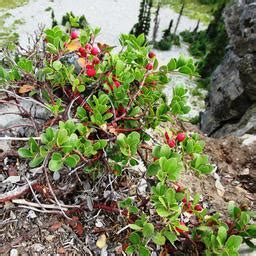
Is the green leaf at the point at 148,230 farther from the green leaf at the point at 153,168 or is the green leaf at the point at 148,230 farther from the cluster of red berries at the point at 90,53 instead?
the cluster of red berries at the point at 90,53

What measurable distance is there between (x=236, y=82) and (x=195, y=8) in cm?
3940

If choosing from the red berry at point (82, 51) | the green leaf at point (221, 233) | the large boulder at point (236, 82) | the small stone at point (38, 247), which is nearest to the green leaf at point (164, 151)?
the green leaf at point (221, 233)

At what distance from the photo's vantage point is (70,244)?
3.00 m

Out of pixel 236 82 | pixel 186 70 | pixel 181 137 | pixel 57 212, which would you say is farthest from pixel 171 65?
pixel 236 82

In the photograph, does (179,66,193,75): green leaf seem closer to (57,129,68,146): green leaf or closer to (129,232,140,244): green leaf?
(57,129,68,146): green leaf

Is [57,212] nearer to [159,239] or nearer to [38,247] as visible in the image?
[38,247]

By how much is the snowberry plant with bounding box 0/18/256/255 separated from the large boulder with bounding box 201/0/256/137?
10.7m

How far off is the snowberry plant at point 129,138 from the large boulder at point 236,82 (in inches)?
421

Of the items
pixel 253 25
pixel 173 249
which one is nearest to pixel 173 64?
pixel 173 249

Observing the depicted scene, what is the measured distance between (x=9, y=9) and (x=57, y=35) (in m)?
46.0

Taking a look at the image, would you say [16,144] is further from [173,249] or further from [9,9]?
[9,9]

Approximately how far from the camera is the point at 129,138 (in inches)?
108

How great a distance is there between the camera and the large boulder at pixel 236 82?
15250mm

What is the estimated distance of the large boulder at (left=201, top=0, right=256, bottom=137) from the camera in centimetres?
1525
